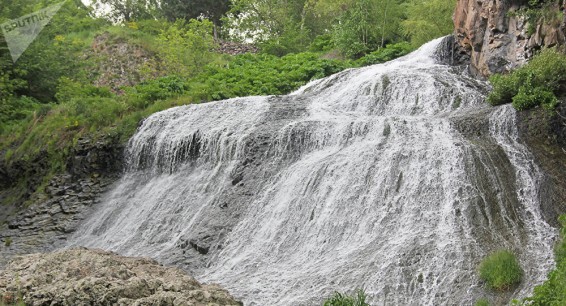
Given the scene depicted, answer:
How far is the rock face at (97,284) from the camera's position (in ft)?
22.7

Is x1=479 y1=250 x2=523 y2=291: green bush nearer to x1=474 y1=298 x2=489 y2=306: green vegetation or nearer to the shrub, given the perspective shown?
x1=474 y1=298 x2=489 y2=306: green vegetation

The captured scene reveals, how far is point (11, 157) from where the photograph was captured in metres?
19.5

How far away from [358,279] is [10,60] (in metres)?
20.5

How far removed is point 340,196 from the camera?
1124cm

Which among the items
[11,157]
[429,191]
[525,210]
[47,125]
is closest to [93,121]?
[47,125]

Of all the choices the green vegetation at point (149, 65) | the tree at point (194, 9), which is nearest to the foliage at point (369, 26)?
the green vegetation at point (149, 65)

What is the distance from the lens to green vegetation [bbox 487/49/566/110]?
39.2 ft

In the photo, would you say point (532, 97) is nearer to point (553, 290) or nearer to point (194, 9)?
point (553, 290)

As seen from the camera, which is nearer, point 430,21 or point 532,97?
point 532,97

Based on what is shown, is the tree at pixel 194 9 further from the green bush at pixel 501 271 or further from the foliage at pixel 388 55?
the green bush at pixel 501 271

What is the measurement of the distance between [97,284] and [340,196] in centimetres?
556

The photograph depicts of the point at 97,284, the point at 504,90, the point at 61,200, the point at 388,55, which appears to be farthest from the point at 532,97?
the point at 61,200

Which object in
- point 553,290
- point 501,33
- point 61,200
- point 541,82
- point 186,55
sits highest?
point 186,55

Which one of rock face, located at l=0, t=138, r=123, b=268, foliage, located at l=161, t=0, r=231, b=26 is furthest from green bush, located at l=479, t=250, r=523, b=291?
foliage, located at l=161, t=0, r=231, b=26
